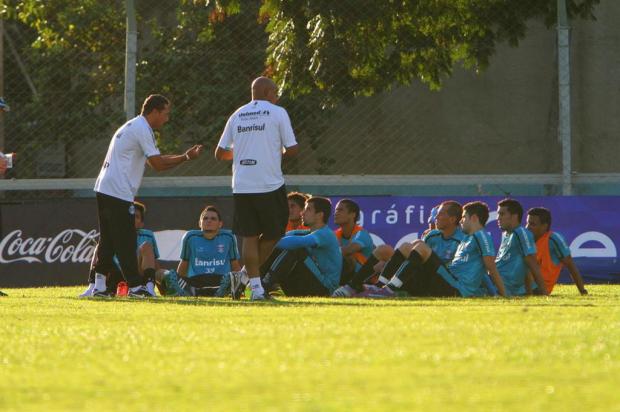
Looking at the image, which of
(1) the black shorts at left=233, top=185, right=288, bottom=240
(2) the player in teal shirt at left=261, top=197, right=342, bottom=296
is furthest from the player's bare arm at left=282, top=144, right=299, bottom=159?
(2) the player in teal shirt at left=261, top=197, right=342, bottom=296

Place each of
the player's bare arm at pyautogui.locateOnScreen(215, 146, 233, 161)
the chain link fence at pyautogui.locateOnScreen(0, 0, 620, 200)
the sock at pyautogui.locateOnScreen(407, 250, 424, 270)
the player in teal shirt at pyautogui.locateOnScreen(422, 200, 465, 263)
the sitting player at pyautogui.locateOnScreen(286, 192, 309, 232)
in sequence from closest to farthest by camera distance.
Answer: the player's bare arm at pyautogui.locateOnScreen(215, 146, 233, 161), the sock at pyautogui.locateOnScreen(407, 250, 424, 270), the player in teal shirt at pyautogui.locateOnScreen(422, 200, 465, 263), the sitting player at pyautogui.locateOnScreen(286, 192, 309, 232), the chain link fence at pyautogui.locateOnScreen(0, 0, 620, 200)

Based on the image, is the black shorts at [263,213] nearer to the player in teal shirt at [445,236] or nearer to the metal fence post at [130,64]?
the player in teal shirt at [445,236]

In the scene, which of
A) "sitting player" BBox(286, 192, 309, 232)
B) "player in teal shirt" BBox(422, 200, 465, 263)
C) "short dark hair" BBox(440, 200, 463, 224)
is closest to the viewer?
"short dark hair" BBox(440, 200, 463, 224)

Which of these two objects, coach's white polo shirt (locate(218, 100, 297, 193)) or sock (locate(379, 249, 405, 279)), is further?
sock (locate(379, 249, 405, 279))

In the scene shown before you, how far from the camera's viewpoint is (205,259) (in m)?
12.2

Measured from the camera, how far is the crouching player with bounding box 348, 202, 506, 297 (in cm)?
1074

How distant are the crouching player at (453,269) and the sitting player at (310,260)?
37cm

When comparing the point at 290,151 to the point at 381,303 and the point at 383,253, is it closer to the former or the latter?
the point at 381,303

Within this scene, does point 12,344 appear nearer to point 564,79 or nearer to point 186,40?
point 564,79

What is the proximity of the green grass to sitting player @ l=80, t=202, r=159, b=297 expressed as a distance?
258 cm

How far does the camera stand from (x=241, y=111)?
9.97 m

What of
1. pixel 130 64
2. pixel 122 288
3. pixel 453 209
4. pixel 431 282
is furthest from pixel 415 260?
pixel 130 64

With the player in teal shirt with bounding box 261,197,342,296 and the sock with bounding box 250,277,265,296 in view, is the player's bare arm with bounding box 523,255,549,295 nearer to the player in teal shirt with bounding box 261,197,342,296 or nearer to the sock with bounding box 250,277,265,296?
the player in teal shirt with bounding box 261,197,342,296

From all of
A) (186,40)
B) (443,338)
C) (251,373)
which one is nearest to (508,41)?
(186,40)
